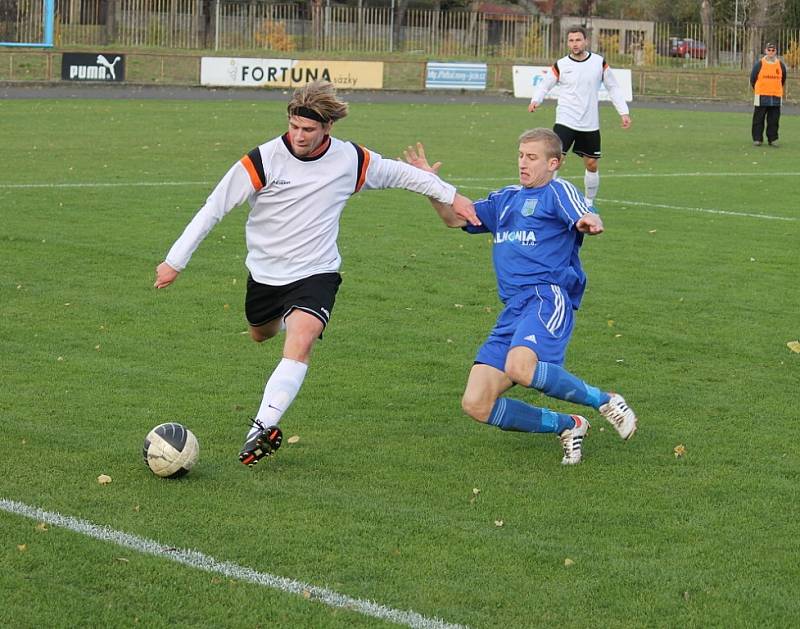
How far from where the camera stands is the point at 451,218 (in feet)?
22.9

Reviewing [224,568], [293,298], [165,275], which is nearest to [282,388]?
[293,298]

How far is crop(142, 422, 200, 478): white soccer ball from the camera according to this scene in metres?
6.04

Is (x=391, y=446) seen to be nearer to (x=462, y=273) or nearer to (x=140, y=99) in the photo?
(x=462, y=273)

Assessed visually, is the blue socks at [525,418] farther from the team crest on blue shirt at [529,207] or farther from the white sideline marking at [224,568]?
the white sideline marking at [224,568]

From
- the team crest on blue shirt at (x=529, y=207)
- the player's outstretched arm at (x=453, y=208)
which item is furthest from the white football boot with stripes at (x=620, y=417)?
the player's outstretched arm at (x=453, y=208)

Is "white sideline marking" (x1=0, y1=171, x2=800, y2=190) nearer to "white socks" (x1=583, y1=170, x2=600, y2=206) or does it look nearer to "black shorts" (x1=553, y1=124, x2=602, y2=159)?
"black shorts" (x1=553, y1=124, x2=602, y2=159)

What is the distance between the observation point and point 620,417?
6.73m

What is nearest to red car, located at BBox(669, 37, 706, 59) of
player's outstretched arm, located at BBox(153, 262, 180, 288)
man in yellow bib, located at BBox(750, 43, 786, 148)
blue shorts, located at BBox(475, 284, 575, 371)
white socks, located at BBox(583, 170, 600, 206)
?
man in yellow bib, located at BBox(750, 43, 786, 148)

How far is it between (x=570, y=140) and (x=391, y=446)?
11.2 meters

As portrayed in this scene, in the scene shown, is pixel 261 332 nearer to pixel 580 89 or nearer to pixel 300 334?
pixel 300 334

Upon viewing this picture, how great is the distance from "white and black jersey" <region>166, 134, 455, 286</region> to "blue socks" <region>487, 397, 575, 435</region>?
44.2 inches

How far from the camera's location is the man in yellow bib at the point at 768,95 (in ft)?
85.7

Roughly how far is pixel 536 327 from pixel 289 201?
1392 millimetres

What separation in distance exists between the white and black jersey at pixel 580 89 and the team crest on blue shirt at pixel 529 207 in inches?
425
